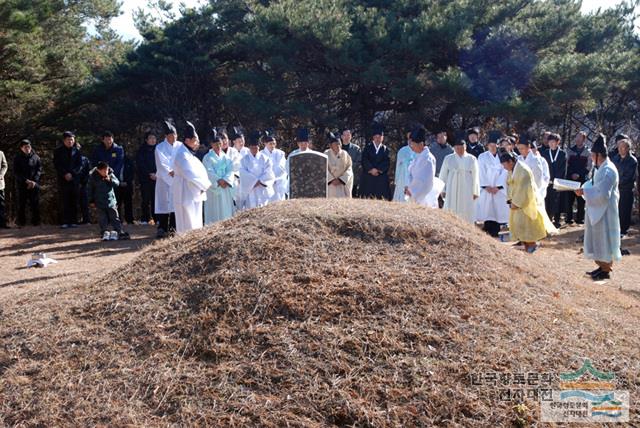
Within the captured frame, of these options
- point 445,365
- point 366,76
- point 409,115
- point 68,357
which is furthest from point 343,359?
point 409,115

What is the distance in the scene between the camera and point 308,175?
9.38 metres

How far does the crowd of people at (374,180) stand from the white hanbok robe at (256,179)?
0.07 ft

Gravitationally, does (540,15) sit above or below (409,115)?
above

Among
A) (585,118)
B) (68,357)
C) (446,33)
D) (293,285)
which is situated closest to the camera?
(68,357)

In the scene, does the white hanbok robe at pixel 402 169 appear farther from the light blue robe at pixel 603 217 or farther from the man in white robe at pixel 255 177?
the light blue robe at pixel 603 217

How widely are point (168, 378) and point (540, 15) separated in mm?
15324

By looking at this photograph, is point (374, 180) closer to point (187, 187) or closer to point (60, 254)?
point (187, 187)

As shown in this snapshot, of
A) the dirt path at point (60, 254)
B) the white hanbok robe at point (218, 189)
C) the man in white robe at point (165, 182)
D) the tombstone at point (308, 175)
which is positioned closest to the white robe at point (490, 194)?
the tombstone at point (308, 175)

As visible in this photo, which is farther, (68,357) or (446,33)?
(446,33)

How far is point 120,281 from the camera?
228 inches

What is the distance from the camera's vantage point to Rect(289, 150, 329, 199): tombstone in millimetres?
9367

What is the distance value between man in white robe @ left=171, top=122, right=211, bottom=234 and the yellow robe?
5.13 metres

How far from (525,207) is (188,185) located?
5589mm

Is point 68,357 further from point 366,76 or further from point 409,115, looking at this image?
point 409,115
